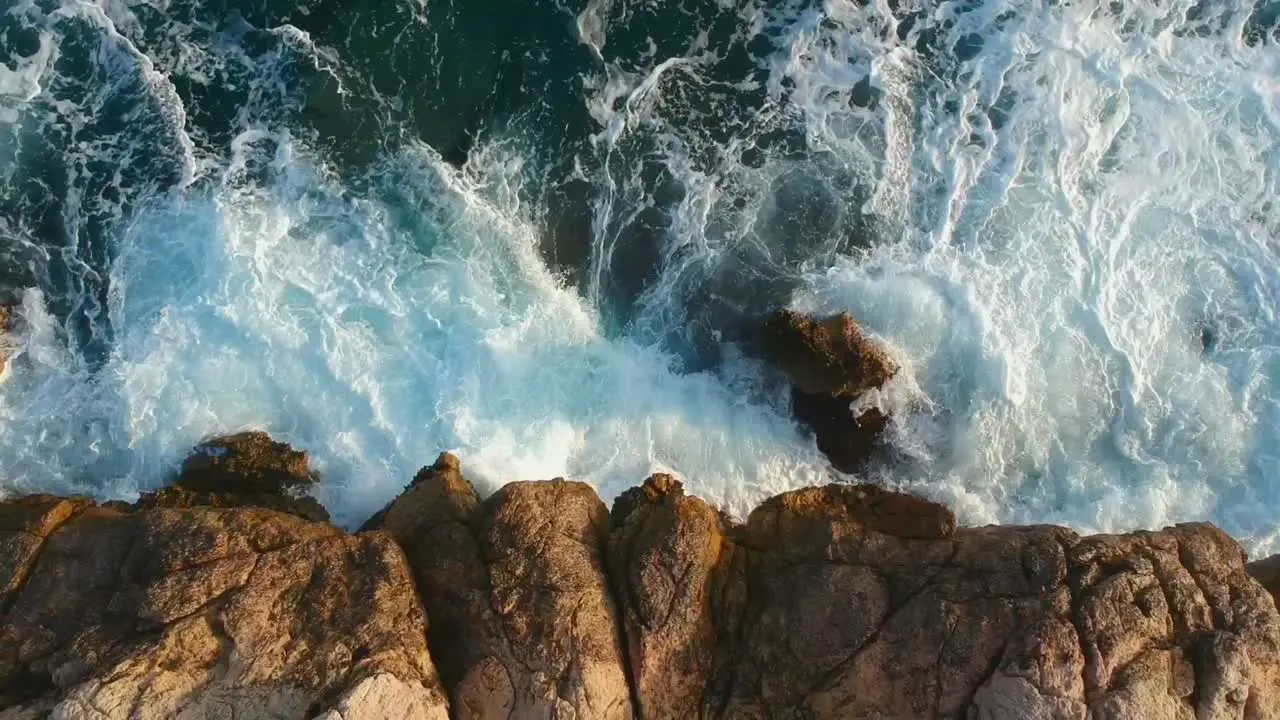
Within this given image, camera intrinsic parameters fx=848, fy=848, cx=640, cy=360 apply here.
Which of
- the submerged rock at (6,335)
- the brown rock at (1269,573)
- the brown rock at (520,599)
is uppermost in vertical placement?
the brown rock at (1269,573)

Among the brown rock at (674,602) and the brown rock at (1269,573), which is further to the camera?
the brown rock at (1269,573)

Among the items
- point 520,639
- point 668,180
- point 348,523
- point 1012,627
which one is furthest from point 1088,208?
point 348,523

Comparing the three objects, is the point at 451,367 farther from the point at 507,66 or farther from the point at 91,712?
the point at 91,712

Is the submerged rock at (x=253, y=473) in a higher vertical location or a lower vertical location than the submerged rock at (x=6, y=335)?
lower

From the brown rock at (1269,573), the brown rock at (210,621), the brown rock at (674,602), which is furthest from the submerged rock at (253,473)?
the brown rock at (1269,573)

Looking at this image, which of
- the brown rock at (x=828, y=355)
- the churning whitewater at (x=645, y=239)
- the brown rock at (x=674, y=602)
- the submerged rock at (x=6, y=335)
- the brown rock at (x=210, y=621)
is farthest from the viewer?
the brown rock at (x=828, y=355)

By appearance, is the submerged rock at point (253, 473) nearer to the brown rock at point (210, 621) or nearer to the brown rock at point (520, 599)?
the brown rock at point (210, 621)

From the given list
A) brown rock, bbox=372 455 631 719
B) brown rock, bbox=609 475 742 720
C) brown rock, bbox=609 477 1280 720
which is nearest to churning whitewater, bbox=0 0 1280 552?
brown rock, bbox=372 455 631 719
